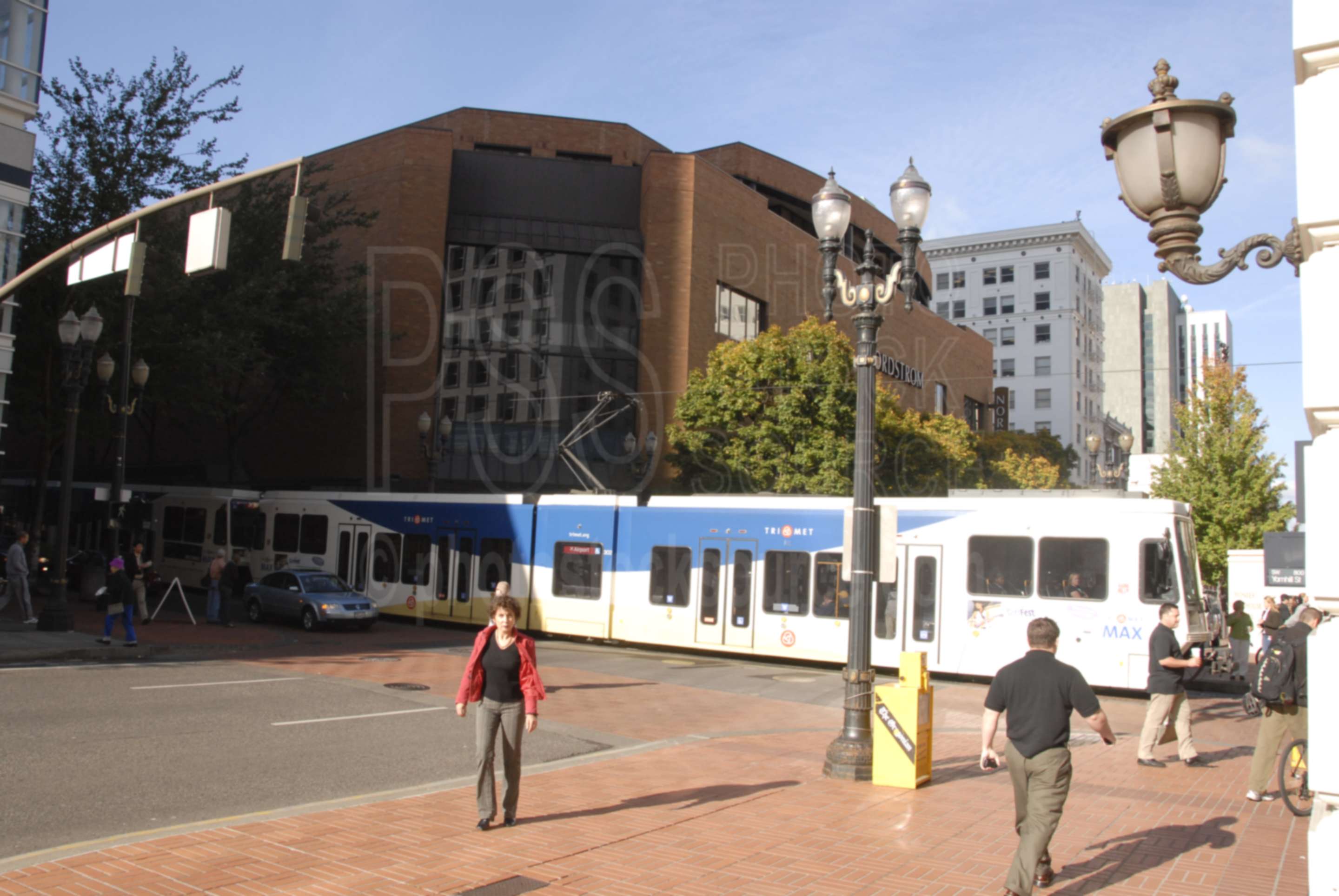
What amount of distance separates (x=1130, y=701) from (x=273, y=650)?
15.3 meters

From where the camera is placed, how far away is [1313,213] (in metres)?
3.74

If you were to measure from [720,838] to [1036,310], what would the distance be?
3433 inches

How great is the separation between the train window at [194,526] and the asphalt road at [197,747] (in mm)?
15778

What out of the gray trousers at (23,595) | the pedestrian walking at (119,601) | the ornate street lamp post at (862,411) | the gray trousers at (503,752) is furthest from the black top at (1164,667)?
the gray trousers at (23,595)

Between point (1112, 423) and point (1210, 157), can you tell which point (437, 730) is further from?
point (1112, 423)

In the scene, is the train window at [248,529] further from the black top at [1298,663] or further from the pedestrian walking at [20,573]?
the black top at [1298,663]

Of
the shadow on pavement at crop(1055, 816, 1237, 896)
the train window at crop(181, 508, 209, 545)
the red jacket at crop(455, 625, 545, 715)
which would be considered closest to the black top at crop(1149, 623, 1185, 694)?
the shadow on pavement at crop(1055, 816, 1237, 896)

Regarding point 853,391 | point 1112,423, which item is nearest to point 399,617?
point 853,391

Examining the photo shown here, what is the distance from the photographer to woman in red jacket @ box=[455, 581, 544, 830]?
7.44 m

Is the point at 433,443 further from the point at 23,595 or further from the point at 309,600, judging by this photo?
the point at 23,595

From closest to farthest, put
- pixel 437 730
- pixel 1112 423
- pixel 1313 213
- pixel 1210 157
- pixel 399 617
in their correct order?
1. pixel 1313 213
2. pixel 1210 157
3. pixel 437 730
4. pixel 399 617
5. pixel 1112 423

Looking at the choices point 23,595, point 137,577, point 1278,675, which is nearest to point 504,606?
point 1278,675

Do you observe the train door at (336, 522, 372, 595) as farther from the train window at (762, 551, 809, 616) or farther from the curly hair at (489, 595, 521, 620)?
the curly hair at (489, 595, 521, 620)

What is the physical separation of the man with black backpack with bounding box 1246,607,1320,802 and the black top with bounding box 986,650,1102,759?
12.9 feet
